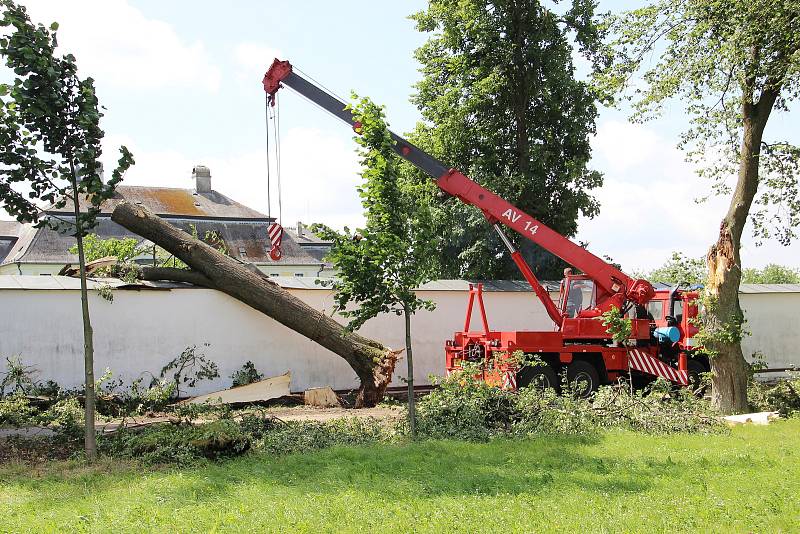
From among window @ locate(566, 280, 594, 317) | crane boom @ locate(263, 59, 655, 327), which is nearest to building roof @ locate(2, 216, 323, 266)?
crane boom @ locate(263, 59, 655, 327)

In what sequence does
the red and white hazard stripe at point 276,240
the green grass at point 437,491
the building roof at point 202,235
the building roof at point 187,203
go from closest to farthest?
the green grass at point 437,491
the red and white hazard stripe at point 276,240
the building roof at point 202,235
the building roof at point 187,203

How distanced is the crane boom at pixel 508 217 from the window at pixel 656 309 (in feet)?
3.55

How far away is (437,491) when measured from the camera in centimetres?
741

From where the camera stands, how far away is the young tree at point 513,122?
2561 cm

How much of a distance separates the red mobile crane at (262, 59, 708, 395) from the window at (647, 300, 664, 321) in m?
0.31

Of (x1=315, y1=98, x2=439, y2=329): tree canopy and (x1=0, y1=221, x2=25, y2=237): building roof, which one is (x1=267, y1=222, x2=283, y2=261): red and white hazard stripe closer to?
(x1=315, y1=98, x2=439, y2=329): tree canopy

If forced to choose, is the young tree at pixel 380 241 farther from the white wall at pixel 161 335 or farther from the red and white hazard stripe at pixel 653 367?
the red and white hazard stripe at pixel 653 367

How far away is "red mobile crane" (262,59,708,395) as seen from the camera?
52.4 feet

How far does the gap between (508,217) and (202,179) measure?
4275 cm

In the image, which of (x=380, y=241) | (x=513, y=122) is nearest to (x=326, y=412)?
(x=380, y=241)

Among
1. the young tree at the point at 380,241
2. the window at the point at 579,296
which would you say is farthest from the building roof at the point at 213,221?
the young tree at the point at 380,241

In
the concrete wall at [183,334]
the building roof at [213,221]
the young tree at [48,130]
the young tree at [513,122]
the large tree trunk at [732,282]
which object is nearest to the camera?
the young tree at [48,130]

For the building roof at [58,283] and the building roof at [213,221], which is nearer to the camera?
the building roof at [58,283]

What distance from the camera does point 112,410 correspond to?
13.5 m
